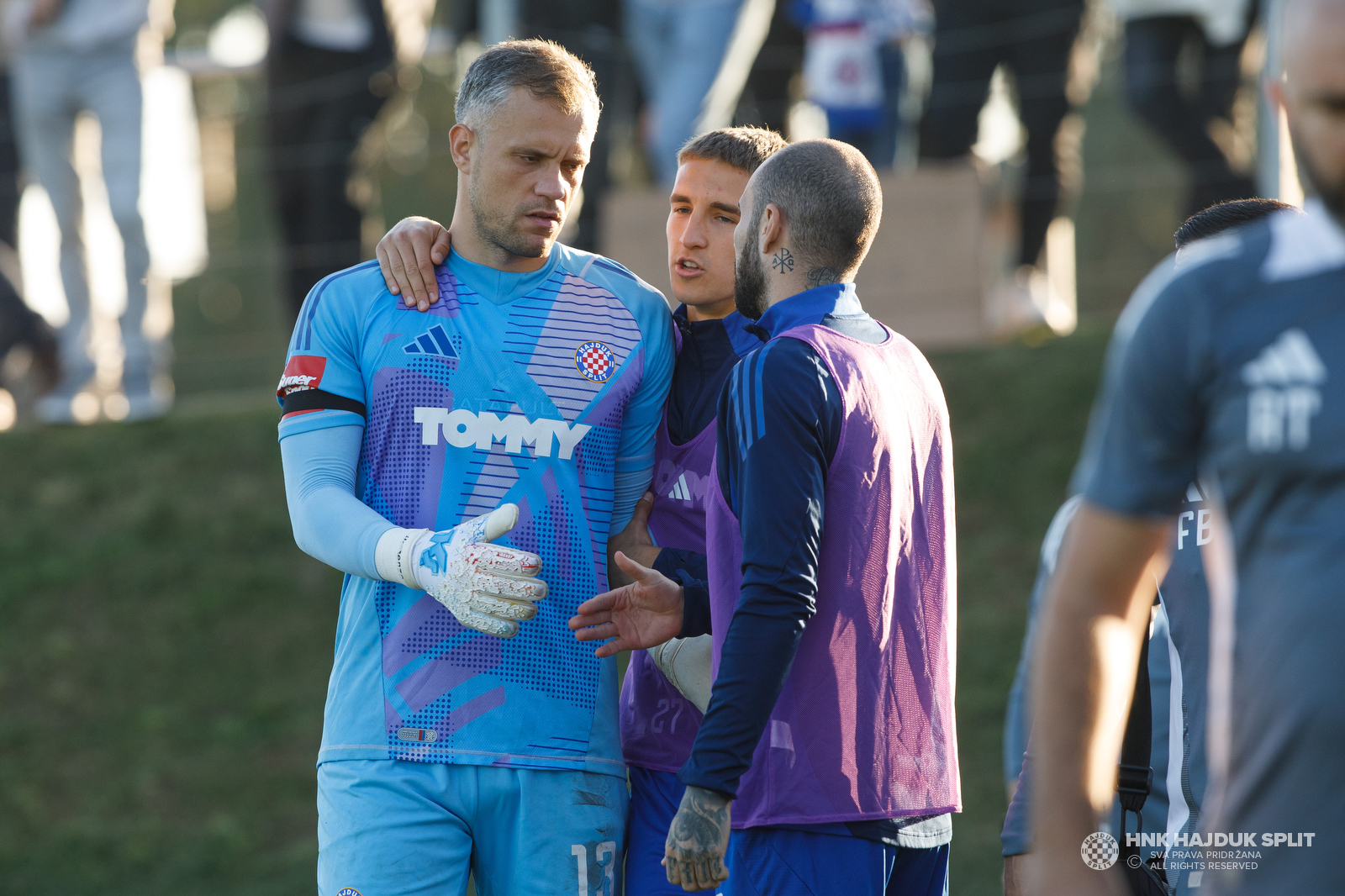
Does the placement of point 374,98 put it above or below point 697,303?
above

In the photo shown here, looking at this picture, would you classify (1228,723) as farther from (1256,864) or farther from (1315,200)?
(1315,200)

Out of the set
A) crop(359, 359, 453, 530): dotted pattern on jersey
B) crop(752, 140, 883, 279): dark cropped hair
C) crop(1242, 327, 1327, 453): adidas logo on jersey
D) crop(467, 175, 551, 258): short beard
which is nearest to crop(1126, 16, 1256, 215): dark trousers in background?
crop(752, 140, 883, 279): dark cropped hair

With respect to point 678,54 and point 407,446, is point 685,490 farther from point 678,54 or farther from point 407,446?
point 678,54

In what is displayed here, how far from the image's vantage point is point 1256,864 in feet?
5.33

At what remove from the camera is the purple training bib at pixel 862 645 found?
2619 millimetres

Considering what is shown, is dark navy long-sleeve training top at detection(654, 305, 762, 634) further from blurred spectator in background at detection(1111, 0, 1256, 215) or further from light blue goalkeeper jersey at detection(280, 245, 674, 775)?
blurred spectator in background at detection(1111, 0, 1256, 215)

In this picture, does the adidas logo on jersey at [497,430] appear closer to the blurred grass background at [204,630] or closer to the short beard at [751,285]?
the short beard at [751,285]

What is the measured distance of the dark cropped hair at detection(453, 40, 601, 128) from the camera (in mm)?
3014

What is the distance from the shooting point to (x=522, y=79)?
3010 mm

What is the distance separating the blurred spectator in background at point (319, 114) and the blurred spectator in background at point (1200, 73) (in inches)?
147

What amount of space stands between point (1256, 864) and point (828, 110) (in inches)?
243

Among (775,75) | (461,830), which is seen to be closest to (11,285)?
(775,75)

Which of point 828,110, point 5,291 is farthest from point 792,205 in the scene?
point 5,291

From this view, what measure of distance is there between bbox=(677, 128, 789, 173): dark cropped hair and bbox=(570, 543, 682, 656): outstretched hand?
3.33 feet
